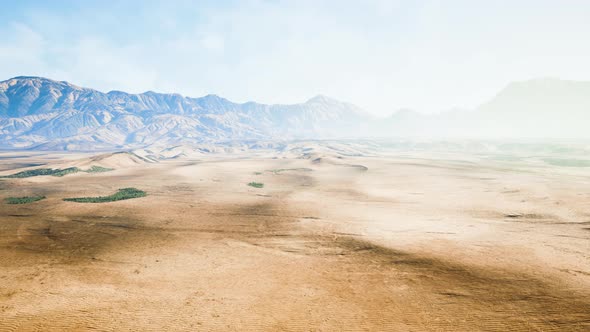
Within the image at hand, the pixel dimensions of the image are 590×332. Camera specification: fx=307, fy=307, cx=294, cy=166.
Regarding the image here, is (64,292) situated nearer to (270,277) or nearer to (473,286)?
(270,277)

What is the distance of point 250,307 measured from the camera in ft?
42.1

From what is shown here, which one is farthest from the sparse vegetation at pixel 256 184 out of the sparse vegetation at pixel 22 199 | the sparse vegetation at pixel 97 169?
the sparse vegetation at pixel 97 169

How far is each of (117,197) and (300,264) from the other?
27.1 m

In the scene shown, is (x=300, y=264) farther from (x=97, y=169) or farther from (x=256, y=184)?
(x=97, y=169)

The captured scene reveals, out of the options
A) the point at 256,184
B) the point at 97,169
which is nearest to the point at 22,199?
the point at 256,184

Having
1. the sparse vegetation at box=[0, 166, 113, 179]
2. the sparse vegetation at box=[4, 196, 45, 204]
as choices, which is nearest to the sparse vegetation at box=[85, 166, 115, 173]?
the sparse vegetation at box=[0, 166, 113, 179]

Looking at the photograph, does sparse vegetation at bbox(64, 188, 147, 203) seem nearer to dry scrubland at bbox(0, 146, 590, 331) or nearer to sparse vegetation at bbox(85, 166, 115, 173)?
dry scrubland at bbox(0, 146, 590, 331)

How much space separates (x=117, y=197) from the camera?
1368 inches

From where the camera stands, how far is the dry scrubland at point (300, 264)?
472 inches

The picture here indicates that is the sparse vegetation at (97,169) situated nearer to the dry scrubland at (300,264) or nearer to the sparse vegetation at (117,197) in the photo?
the sparse vegetation at (117,197)

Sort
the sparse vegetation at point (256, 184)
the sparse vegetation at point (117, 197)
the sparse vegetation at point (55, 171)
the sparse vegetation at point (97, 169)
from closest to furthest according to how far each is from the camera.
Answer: the sparse vegetation at point (117, 197) < the sparse vegetation at point (256, 184) < the sparse vegetation at point (55, 171) < the sparse vegetation at point (97, 169)

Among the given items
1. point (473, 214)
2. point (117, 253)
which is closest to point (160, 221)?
point (117, 253)

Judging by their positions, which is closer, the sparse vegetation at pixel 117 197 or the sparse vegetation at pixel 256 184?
the sparse vegetation at pixel 117 197

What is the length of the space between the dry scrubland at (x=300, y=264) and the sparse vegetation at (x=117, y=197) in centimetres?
228
